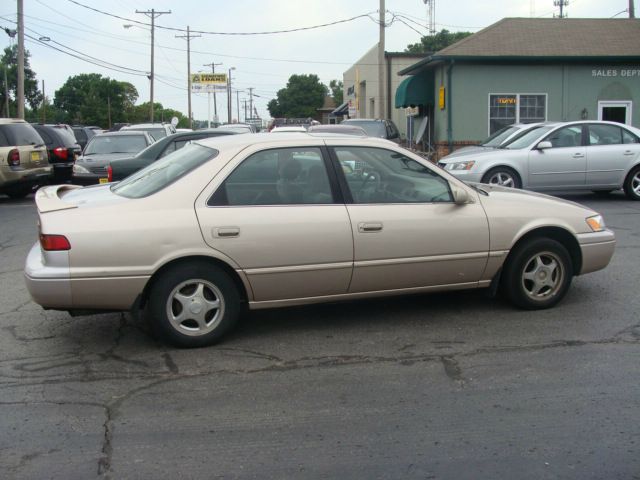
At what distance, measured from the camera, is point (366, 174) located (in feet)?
17.7

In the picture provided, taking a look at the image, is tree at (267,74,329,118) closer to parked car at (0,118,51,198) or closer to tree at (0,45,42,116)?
tree at (0,45,42,116)

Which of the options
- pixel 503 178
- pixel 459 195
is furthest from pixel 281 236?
pixel 503 178

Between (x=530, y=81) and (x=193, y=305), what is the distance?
17.8 metres

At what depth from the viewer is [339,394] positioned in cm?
423

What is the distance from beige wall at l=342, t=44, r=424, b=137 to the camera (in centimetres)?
3225

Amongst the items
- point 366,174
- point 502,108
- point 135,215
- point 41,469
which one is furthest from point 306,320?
point 502,108

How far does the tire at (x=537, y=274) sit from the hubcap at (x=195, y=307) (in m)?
2.46

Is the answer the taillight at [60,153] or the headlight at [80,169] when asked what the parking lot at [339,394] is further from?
the taillight at [60,153]

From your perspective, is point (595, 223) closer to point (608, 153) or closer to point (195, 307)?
point (195, 307)

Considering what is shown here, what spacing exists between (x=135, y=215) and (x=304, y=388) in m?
1.71

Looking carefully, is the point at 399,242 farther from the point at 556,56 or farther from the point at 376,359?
the point at 556,56

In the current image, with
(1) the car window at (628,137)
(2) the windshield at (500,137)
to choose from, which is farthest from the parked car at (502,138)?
(1) the car window at (628,137)

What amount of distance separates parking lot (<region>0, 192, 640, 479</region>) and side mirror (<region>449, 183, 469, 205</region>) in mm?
1003

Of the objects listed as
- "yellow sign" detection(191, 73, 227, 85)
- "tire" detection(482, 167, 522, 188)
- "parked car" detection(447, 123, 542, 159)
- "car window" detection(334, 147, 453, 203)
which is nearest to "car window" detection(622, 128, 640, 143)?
"parked car" detection(447, 123, 542, 159)
